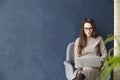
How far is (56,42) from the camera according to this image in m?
3.70

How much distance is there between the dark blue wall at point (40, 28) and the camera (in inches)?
144

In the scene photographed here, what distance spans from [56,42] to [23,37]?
0.49 meters

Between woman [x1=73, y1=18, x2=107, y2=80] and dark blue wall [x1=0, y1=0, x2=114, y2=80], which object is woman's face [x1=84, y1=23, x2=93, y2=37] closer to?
woman [x1=73, y1=18, x2=107, y2=80]

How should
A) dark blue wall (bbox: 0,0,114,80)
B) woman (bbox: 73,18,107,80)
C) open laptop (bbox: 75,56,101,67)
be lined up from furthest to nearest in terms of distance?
dark blue wall (bbox: 0,0,114,80)
woman (bbox: 73,18,107,80)
open laptop (bbox: 75,56,101,67)

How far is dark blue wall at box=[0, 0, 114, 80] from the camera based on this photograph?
3.65m

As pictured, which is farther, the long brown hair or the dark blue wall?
the dark blue wall

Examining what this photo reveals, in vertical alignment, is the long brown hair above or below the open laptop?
above

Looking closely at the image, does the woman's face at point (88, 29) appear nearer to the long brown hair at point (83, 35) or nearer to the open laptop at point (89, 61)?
the long brown hair at point (83, 35)

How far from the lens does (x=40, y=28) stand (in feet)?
12.1

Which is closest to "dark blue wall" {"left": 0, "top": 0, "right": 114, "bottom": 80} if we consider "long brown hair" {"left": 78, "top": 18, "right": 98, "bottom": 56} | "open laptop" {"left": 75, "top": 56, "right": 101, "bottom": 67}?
"long brown hair" {"left": 78, "top": 18, "right": 98, "bottom": 56}

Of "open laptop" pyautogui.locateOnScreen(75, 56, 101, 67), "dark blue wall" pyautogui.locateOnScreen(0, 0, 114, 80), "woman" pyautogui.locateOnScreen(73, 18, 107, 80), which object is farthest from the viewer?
"dark blue wall" pyautogui.locateOnScreen(0, 0, 114, 80)

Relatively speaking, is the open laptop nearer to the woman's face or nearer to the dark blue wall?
the woman's face

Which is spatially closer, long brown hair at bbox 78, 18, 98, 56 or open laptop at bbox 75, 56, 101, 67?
open laptop at bbox 75, 56, 101, 67

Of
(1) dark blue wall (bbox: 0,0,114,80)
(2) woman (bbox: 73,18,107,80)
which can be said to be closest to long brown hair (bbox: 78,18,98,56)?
(2) woman (bbox: 73,18,107,80)
